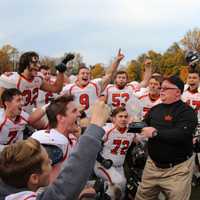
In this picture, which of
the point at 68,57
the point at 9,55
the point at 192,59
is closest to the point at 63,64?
the point at 68,57

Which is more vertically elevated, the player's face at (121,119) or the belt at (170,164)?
the player's face at (121,119)

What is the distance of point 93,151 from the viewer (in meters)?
1.89

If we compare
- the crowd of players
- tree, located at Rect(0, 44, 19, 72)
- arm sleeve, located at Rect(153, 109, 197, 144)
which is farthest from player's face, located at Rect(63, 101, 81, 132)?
tree, located at Rect(0, 44, 19, 72)

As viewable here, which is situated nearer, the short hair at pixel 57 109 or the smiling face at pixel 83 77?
the short hair at pixel 57 109

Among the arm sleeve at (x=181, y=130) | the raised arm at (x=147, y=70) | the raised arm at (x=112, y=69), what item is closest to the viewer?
the arm sleeve at (x=181, y=130)

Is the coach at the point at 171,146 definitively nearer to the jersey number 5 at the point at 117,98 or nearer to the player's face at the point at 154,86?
the player's face at the point at 154,86

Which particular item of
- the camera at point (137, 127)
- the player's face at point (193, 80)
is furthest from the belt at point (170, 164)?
the player's face at point (193, 80)

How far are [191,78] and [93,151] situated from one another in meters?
5.24

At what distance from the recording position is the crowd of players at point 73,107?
10.8ft

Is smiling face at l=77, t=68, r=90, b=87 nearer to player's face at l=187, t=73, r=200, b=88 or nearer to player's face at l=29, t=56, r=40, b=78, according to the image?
player's face at l=29, t=56, r=40, b=78

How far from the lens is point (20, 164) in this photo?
6.05 feet

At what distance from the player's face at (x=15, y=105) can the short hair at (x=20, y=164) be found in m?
2.97

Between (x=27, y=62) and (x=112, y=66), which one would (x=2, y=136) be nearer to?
(x=27, y=62)

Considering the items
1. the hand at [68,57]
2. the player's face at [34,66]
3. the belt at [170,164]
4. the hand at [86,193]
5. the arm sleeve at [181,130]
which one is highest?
the hand at [68,57]
